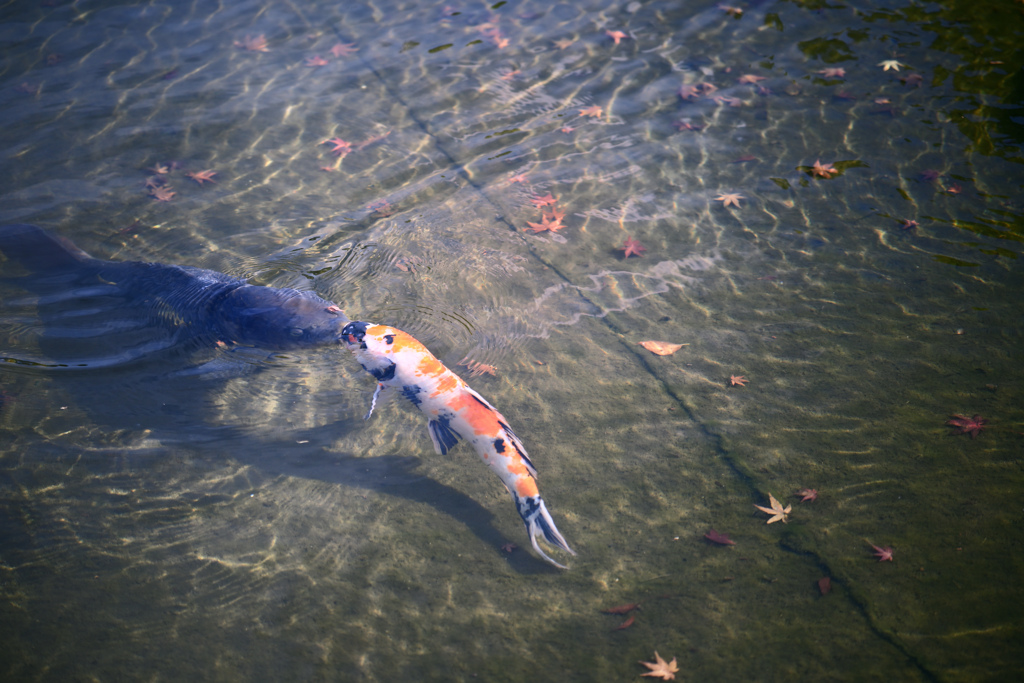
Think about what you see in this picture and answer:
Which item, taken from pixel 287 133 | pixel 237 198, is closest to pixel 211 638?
pixel 237 198

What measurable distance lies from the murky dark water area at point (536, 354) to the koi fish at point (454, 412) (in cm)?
47

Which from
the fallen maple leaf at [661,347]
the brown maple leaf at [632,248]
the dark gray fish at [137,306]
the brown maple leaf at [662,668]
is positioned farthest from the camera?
the brown maple leaf at [632,248]

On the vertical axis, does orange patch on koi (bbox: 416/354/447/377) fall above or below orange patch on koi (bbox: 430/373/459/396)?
above

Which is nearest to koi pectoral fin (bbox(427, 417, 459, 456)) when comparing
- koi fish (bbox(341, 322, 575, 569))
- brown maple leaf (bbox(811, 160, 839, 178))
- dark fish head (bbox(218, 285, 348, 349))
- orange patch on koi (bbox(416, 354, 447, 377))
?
koi fish (bbox(341, 322, 575, 569))

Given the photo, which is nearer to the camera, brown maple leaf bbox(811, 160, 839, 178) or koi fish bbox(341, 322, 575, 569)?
koi fish bbox(341, 322, 575, 569)

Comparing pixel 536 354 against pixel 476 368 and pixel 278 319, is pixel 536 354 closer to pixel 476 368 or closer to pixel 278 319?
pixel 476 368

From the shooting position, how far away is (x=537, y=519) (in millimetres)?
3424

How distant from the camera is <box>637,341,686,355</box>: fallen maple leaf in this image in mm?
4832

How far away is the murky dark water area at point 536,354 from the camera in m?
3.32

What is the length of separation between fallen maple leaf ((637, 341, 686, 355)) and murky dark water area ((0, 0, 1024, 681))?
9 cm

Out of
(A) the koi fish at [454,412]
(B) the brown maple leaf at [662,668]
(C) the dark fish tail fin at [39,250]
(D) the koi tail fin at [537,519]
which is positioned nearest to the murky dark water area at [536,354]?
(B) the brown maple leaf at [662,668]

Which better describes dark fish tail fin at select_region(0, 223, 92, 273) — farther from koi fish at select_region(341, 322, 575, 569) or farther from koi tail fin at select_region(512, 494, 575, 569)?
koi tail fin at select_region(512, 494, 575, 569)

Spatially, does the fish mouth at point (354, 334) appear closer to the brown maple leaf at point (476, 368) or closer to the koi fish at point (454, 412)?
the koi fish at point (454, 412)

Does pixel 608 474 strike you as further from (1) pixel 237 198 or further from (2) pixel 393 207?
(1) pixel 237 198
